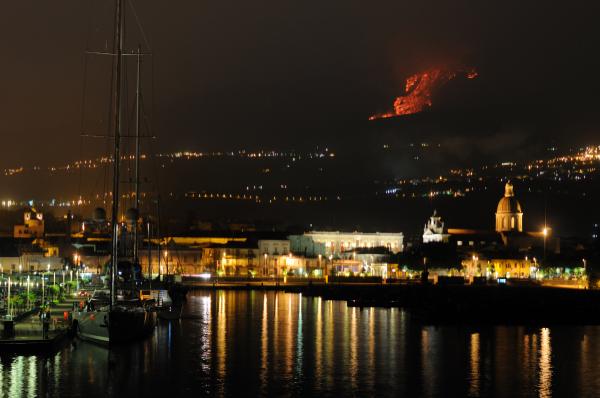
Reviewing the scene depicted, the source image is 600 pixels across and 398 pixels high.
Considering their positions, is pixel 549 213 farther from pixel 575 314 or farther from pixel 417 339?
pixel 417 339

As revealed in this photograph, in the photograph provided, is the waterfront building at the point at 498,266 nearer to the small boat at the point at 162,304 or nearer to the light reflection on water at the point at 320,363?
the light reflection on water at the point at 320,363

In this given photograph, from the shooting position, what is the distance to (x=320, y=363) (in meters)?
39.0

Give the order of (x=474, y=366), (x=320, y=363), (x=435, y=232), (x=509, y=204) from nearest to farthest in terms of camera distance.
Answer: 1. (x=320, y=363)
2. (x=474, y=366)
3. (x=509, y=204)
4. (x=435, y=232)

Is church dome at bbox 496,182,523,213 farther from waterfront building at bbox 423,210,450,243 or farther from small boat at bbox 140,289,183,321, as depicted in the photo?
small boat at bbox 140,289,183,321

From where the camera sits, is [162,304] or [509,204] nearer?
[162,304]

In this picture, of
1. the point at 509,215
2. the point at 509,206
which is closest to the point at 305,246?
the point at 509,215

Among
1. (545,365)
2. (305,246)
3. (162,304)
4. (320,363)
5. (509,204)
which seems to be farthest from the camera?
(305,246)

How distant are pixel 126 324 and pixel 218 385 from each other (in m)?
7.98

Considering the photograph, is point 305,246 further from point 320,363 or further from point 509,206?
point 320,363

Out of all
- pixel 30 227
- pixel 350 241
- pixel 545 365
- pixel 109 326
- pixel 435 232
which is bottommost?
pixel 545 365

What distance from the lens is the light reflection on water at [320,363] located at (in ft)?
108

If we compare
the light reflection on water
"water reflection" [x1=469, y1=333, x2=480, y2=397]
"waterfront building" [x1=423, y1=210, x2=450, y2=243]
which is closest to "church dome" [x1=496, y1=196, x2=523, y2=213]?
"waterfront building" [x1=423, y1=210, x2=450, y2=243]

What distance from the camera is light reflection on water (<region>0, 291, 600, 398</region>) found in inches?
1291

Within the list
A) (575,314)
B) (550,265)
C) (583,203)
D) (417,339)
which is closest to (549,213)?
(583,203)
